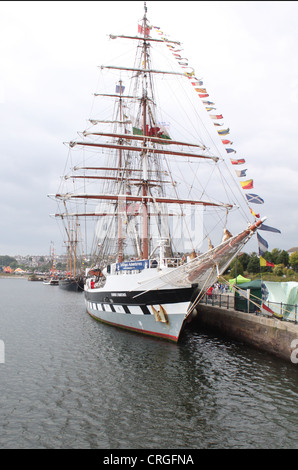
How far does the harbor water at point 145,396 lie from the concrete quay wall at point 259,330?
0.50m

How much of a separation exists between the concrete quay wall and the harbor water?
495mm

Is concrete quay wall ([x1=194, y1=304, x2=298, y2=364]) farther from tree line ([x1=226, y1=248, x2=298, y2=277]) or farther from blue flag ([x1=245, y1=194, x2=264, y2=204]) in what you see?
tree line ([x1=226, y1=248, x2=298, y2=277])

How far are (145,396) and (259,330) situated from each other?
27.1 feet

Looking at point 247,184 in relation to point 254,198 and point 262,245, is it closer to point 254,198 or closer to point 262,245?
point 254,198

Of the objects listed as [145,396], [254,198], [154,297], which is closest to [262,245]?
[254,198]

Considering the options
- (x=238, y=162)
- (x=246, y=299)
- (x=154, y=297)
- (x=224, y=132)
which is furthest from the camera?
(x=246, y=299)

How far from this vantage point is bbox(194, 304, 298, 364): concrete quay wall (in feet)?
49.5

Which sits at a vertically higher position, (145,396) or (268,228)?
(268,228)

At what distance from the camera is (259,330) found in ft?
57.7

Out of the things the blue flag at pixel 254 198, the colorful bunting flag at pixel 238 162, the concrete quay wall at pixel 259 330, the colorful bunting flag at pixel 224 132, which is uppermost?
the colorful bunting flag at pixel 224 132

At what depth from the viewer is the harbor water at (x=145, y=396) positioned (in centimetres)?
899

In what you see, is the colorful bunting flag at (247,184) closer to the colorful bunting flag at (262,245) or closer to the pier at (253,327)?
the colorful bunting flag at (262,245)

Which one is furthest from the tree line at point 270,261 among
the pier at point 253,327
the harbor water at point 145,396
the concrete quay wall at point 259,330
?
the harbor water at point 145,396
